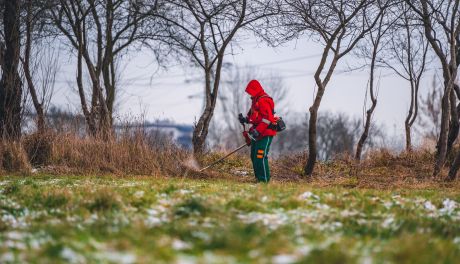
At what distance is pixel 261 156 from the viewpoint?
12531 millimetres

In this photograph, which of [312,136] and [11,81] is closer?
[11,81]

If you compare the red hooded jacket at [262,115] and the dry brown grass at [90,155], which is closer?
the red hooded jacket at [262,115]

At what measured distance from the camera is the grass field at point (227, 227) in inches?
173

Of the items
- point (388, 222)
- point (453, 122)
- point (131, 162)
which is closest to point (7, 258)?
point (388, 222)

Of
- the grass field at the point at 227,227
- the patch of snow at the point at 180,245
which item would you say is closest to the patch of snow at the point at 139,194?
the grass field at the point at 227,227

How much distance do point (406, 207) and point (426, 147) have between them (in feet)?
40.4

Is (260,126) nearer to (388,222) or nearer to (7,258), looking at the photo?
(388,222)

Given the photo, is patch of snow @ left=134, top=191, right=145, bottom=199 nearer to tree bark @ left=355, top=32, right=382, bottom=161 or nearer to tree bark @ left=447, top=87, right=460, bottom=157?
tree bark @ left=447, top=87, right=460, bottom=157

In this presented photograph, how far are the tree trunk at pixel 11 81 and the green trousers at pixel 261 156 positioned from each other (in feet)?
20.7

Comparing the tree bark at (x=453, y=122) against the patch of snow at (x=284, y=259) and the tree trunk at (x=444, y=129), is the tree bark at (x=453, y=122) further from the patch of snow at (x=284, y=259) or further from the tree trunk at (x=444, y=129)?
the patch of snow at (x=284, y=259)

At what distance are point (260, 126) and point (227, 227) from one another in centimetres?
685

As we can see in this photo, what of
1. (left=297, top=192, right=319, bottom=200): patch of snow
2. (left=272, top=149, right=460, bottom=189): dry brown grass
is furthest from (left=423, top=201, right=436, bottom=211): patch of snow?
(left=272, top=149, right=460, bottom=189): dry brown grass

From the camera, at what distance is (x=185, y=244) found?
15.8 feet

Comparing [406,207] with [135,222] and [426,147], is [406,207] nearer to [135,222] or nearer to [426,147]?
[135,222]
